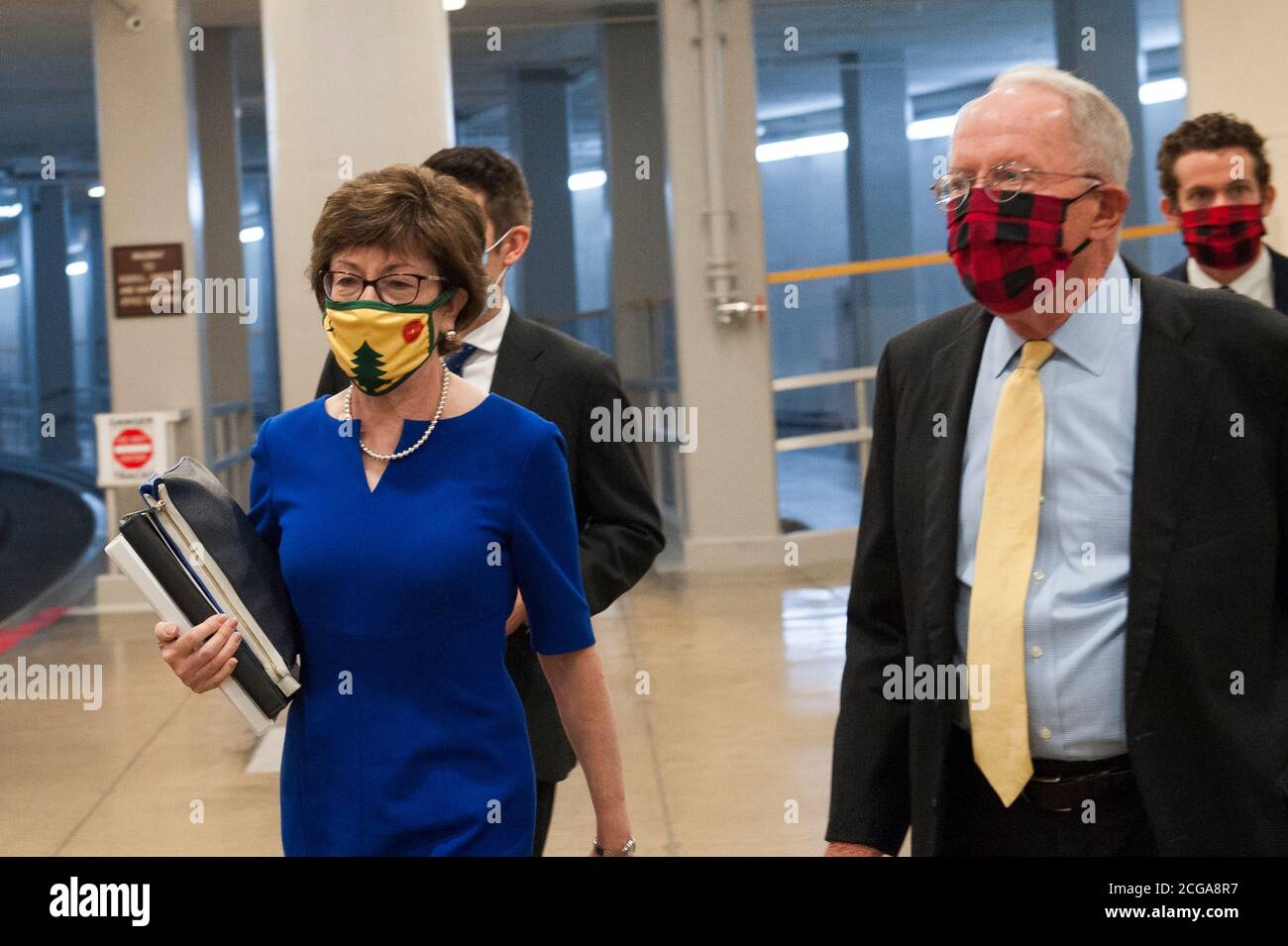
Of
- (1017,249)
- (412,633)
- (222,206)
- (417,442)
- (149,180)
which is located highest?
(222,206)

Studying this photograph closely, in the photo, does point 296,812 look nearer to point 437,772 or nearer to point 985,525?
point 437,772

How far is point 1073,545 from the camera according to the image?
7.15 feet

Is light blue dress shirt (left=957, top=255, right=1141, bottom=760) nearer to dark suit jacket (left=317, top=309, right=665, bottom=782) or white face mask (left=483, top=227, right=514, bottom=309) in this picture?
dark suit jacket (left=317, top=309, right=665, bottom=782)

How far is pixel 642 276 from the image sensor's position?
15977mm

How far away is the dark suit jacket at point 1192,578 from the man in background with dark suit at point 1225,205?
209 centimetres

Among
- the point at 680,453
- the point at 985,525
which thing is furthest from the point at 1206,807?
the point at 680,453

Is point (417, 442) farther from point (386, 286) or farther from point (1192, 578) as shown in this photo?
point (1192, 578)

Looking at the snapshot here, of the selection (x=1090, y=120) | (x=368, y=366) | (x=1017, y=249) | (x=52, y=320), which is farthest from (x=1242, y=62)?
(x=52, y=320)

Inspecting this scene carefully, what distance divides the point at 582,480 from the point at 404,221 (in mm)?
967

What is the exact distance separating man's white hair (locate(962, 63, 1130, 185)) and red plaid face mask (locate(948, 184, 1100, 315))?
0.16ft

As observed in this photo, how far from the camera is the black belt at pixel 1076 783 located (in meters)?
2.13

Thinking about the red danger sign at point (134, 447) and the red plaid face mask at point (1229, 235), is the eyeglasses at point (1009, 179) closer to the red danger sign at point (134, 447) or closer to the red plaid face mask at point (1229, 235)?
the red plaid face mask at point (1229, 235)

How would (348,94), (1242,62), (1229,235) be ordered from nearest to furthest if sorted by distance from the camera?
1. (1229,235)
2. (348,94)
3. (1242,62)

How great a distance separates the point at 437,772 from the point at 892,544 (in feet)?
2.52
